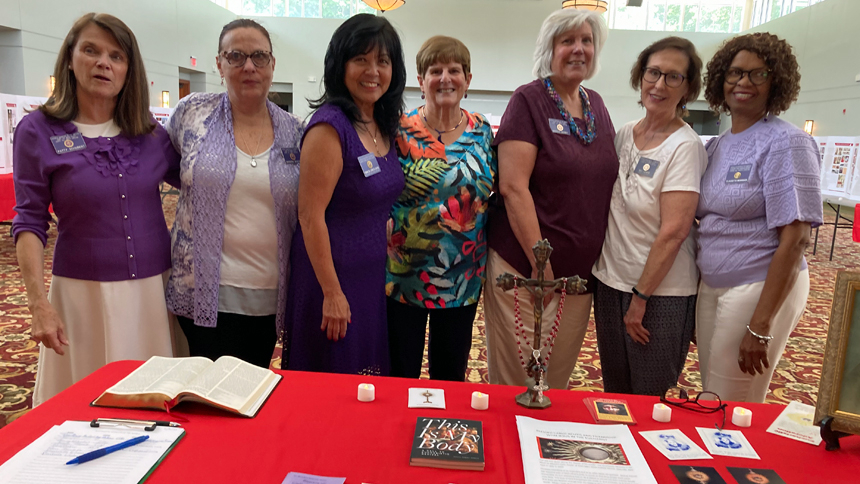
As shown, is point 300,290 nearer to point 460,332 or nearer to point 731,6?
point 460,332

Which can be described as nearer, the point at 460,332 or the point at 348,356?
the point at 348,356

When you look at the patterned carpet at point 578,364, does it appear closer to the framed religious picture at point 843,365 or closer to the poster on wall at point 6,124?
the poster on wall at point 6,124

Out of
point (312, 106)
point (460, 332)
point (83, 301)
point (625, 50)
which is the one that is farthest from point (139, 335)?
point (625, 50)

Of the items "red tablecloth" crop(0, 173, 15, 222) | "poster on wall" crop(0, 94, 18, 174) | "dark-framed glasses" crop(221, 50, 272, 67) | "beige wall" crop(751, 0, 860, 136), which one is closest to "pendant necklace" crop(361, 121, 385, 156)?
"dark-framed glasses" crop(221, 50, 272, 67)

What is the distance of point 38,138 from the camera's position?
170 centimetres

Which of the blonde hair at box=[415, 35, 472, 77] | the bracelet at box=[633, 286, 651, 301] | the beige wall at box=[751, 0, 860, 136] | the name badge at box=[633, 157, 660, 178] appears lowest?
the bracelet at box=[633, 286, 651, 301]

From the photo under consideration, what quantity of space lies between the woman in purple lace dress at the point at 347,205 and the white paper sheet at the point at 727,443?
1.12m

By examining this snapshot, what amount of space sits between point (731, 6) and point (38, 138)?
17540 mm

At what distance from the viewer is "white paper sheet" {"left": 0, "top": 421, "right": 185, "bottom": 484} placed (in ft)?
3.20

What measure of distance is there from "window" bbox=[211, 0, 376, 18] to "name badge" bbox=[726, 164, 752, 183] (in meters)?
15.3

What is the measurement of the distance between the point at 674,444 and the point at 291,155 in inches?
59.0

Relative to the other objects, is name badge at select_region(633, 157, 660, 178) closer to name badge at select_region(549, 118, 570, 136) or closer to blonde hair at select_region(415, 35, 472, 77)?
name badge at select_region(549, 118, 570, 136)

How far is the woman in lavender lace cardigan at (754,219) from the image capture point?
1.76 meters

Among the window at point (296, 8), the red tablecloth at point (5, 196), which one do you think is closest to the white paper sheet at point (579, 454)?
the red tablecloth at point (5, 196)
